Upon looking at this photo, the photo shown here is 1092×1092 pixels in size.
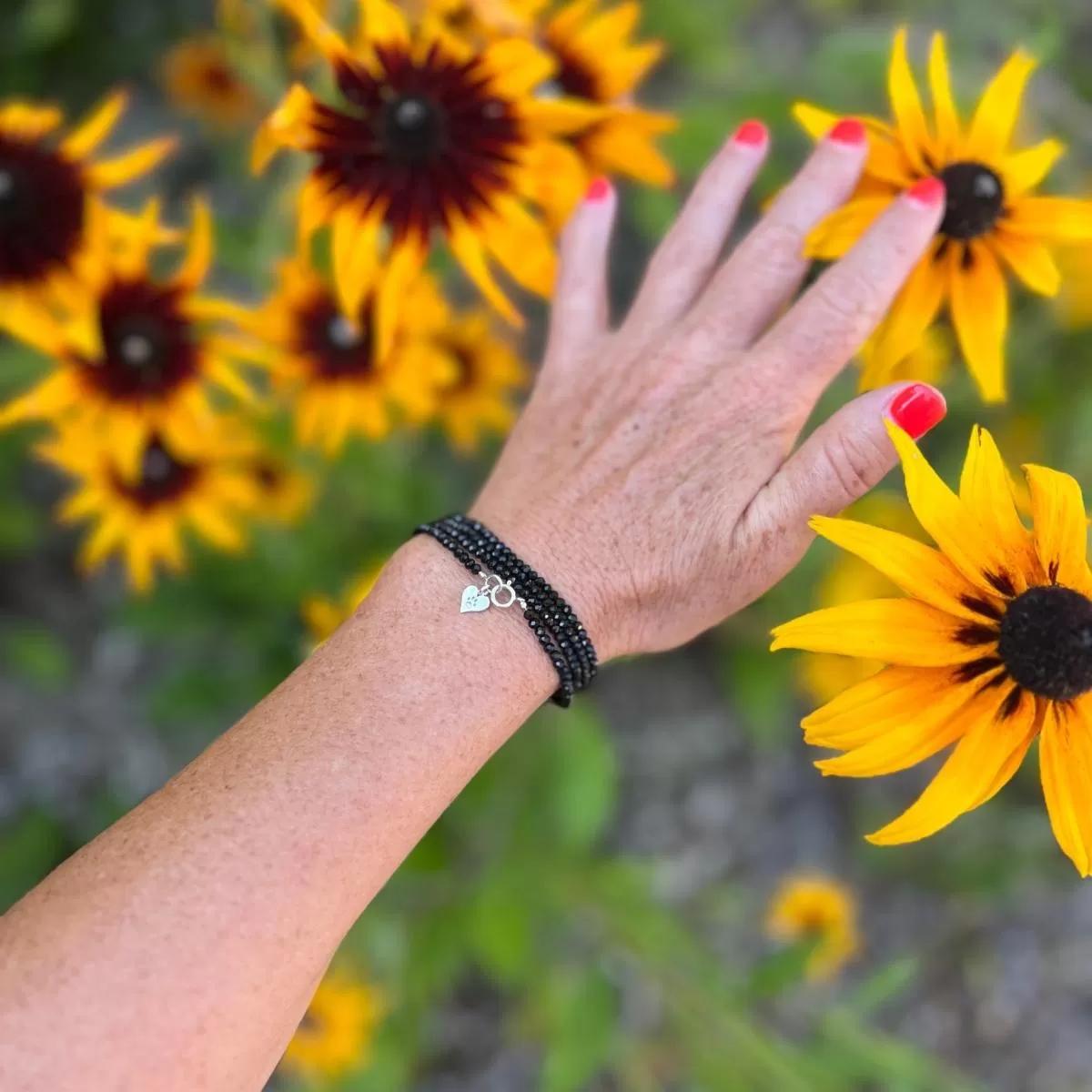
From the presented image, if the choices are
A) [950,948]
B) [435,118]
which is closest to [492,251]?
[435,118]

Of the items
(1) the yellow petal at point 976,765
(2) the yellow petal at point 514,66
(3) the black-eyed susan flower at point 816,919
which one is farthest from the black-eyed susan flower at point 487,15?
(3) the black-eyed susan flower at point 816,919

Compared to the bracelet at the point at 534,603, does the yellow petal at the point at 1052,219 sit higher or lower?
higher

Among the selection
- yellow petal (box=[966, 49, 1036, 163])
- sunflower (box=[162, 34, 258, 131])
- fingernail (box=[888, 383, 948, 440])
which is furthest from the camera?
sunflower (box=[162, 34, 258, 131])

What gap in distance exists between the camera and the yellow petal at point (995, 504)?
0.62 meters

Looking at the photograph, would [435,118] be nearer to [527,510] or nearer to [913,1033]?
[527,510]

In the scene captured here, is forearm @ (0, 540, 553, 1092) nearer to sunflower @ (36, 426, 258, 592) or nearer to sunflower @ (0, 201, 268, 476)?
sunflower @ (0, 201, 268, 476)

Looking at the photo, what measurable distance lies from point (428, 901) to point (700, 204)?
99 cm

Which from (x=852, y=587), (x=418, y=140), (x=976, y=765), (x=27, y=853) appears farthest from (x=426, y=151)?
(x=27, y=853)

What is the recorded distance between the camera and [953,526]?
0.62m

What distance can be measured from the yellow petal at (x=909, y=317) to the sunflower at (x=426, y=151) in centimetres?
30

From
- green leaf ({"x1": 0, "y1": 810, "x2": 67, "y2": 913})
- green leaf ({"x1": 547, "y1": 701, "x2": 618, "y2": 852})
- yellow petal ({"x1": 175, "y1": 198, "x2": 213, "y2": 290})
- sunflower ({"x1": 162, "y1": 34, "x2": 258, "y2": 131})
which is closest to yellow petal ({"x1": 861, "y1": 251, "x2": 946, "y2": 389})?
yellow petal ({"x1": 175, "y1": 198, "x2": 213, "y2": 290})

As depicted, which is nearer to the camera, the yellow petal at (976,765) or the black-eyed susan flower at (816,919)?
the yellow petal at (976,765)

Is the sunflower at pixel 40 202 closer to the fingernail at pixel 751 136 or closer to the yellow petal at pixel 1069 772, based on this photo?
the fingernail at pixel 751 136

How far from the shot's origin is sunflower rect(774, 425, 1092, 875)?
60 centimetres
